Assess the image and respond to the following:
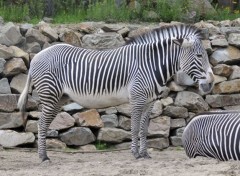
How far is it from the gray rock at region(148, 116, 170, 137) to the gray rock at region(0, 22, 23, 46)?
2521 mm

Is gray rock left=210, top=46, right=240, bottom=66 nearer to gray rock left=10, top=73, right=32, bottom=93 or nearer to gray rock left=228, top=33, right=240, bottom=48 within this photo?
gray rock left=228, top=33, right=240, bottom=48

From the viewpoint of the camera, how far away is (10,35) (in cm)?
1130

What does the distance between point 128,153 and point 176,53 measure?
6.73 ft

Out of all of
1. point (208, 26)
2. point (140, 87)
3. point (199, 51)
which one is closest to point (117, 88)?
point (140, 87)

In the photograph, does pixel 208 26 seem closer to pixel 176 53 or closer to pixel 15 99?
pixel 176 53

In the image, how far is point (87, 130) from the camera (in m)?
11.1

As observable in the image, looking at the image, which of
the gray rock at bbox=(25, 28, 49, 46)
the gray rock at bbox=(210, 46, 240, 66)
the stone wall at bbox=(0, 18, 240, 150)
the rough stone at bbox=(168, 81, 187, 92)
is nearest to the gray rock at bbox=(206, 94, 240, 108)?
the stone wall at bbox=(0, 18, 240, 150)

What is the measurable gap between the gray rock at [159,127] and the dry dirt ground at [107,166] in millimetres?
582

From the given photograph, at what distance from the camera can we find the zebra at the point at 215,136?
26.3 feet

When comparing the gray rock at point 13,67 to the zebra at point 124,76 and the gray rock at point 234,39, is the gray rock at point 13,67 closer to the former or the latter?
the zebra at point 124,76

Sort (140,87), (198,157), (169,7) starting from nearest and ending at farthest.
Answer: (198,157)
(140,87)
(169,7)

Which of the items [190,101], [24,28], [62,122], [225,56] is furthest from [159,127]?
[24,28]

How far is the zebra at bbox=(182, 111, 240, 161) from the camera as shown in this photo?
801 centimetres

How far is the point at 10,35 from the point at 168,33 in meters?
2.90
